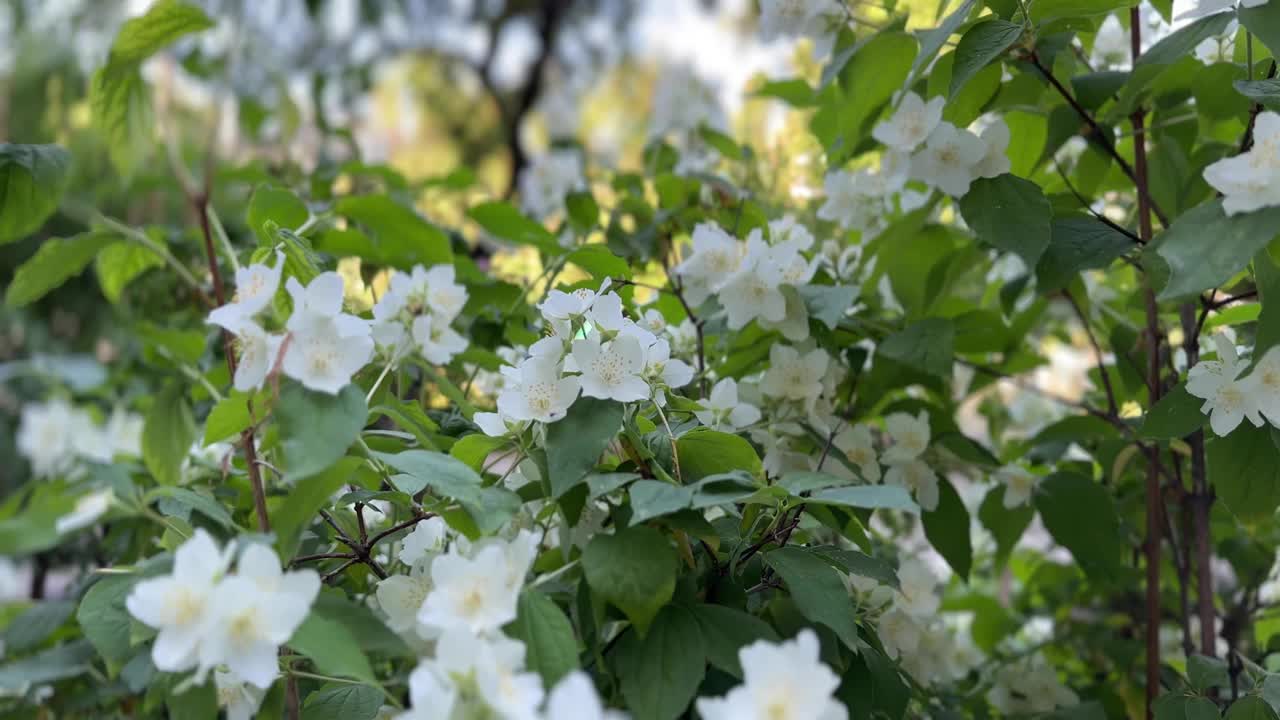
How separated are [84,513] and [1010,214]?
670mm

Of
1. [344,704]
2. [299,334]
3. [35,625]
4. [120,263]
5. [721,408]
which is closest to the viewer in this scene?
[299,334]

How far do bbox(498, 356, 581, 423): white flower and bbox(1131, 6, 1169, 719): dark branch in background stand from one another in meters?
0.53

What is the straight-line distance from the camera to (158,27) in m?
0.74

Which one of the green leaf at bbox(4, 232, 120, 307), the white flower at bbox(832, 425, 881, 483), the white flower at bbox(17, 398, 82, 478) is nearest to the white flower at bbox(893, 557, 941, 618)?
the white flower at bbox(832, 425, 881, 483)

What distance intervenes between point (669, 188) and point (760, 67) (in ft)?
2.18

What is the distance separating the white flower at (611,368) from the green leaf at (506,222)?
0.43 meters

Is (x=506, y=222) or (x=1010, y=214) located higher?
(x=1010, y=214)

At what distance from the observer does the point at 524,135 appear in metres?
4.01

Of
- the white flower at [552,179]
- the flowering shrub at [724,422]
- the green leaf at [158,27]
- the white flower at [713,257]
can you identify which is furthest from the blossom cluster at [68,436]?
the white flower at [713,257]

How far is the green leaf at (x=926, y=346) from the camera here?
34.7 inches

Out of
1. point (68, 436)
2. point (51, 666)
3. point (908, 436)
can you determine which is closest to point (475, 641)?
point (908, 436)

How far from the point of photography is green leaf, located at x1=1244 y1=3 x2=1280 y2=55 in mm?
612

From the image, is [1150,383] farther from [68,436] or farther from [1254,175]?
[68,436]

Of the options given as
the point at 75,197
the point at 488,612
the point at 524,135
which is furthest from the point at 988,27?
the point at 524,135
